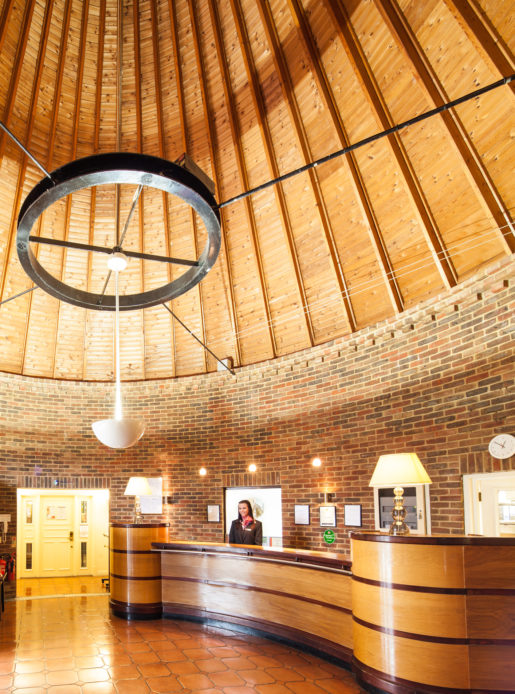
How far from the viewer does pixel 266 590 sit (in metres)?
6.22

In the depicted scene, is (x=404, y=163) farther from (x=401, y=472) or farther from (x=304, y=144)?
(x=401, y=472)

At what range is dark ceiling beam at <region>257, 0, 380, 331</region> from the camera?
267 inches

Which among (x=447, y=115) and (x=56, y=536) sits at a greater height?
(x=447, y=115)

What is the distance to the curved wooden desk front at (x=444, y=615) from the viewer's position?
A: 3760 millimetres

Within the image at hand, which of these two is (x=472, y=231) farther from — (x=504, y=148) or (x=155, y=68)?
(x=155, y=68)

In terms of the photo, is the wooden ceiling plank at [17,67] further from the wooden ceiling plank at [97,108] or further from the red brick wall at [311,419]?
the red brick wall at [311,419]

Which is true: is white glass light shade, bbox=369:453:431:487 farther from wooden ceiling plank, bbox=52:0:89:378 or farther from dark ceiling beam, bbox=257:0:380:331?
wooden ceiling plank, bbox=52:0:89:378

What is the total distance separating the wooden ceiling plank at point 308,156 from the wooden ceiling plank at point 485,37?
239cm

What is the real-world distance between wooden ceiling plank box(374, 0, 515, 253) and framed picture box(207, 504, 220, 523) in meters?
6.17

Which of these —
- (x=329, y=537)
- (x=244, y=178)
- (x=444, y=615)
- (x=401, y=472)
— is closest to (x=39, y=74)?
(x=244, y=178)

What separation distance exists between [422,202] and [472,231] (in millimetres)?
691

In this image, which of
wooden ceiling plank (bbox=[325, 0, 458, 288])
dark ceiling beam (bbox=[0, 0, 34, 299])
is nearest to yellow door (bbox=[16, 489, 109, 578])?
dark ceiling beam (bbox=[0, 0, 34, 299])

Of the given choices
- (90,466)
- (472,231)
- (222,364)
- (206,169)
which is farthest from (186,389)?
(472,231)

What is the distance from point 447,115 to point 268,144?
263 cm
